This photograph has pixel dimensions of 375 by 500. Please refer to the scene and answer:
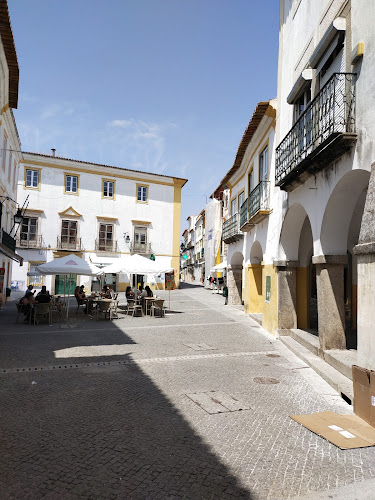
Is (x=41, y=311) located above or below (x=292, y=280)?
below

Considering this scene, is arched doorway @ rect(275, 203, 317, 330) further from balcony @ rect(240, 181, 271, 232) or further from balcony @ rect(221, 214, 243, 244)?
balcony @ rect(221, 214, 243, 244)

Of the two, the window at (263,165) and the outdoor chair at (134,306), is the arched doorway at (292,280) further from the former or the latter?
the outdoor chair at (134,306)

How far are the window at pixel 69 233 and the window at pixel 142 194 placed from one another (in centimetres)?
638

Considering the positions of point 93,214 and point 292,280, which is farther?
point 93,214

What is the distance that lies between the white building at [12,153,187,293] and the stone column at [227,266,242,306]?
13307 millimetres

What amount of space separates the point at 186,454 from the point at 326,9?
8849mm

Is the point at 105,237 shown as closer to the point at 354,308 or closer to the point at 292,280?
the point at 292,280

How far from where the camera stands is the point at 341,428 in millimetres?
4785

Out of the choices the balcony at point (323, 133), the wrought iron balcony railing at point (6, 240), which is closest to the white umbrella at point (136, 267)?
the wrought iron balcony railing at point (6, 240)

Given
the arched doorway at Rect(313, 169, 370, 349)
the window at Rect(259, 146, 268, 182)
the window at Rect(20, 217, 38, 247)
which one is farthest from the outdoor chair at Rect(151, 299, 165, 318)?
the window at Rect(20, 217, 38, 247)

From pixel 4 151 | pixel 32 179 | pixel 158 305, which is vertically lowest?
pixel 158 305

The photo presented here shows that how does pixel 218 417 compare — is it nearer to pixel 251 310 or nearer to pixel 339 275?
pixel 339 275

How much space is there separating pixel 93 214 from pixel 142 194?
5.13 meters

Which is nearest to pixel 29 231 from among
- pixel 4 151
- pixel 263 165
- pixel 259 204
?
pixel 4 151
